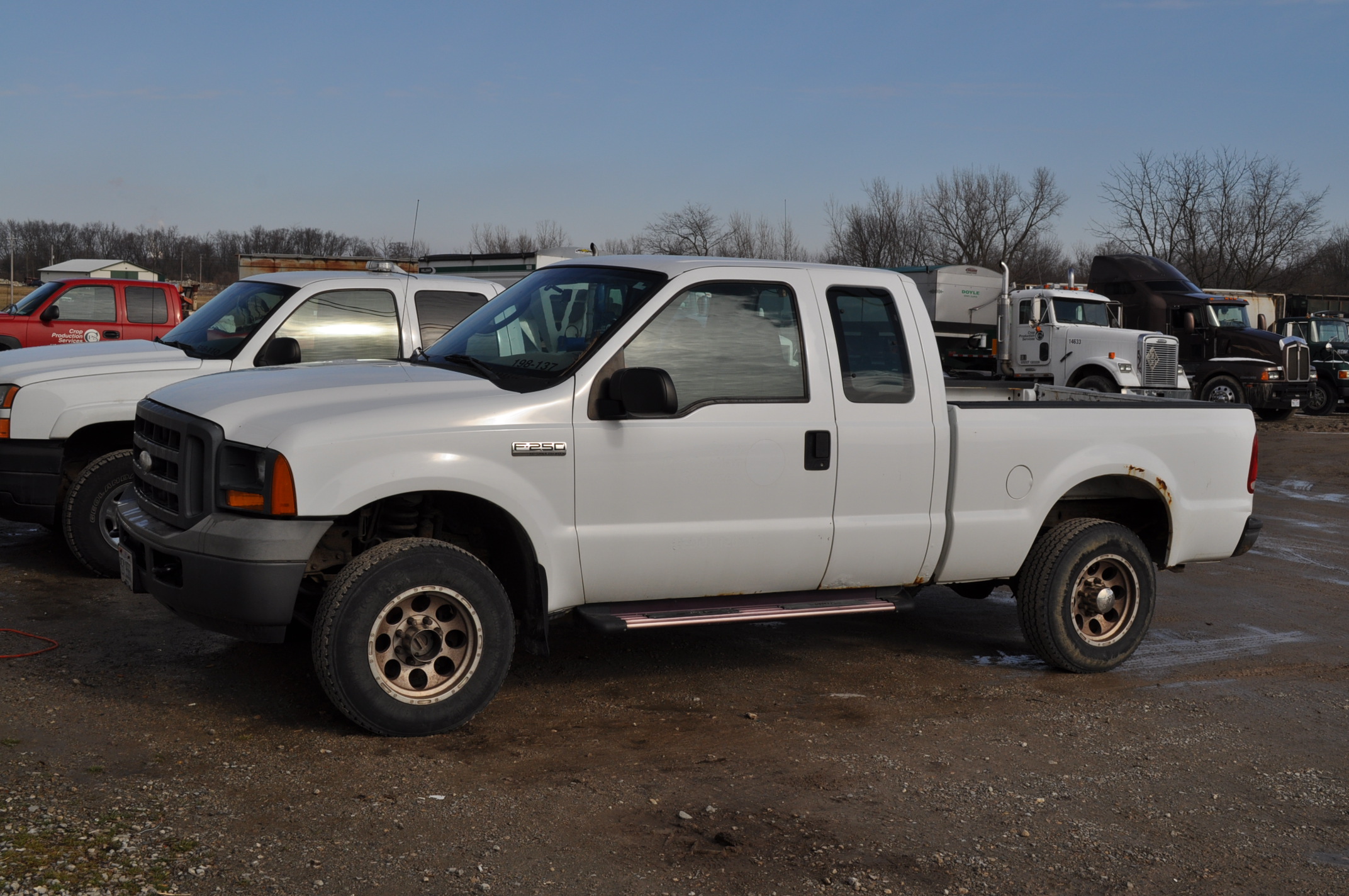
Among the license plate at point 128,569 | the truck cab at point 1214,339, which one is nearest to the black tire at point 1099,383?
the truck cab at point 1214,339

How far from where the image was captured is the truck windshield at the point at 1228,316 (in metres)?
24.6

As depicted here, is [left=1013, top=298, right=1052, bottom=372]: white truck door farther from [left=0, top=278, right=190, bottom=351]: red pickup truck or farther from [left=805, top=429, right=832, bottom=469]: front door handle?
[left=805, top=429, right=832, bottom=469]: front door handle

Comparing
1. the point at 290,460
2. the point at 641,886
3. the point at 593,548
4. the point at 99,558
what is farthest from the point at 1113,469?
the point at 99,558

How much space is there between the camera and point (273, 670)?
5.74 meters

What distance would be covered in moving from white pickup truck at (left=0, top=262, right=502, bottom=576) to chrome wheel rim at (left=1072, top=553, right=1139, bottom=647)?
4.66 meters

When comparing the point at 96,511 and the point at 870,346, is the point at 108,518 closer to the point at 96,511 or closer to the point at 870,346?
the point at 96,511

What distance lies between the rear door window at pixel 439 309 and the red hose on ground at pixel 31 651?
3208 millimetres

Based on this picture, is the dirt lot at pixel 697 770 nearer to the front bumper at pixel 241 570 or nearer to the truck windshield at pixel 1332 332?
the front bumper at pixel 241 570

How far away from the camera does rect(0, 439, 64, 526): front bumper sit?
23.8 ft

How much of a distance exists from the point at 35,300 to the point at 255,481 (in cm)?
1541

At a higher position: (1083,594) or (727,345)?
(727,345)

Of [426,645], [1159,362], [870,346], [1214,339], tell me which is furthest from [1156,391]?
[426,645]

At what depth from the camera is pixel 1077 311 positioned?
2242 centimetres

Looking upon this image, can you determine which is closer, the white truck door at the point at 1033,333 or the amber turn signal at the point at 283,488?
the amber turn signal at the point at 283,488
